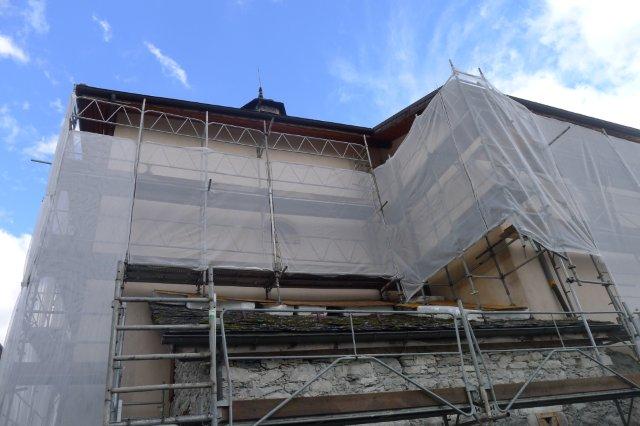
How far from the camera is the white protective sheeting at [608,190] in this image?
8.11m

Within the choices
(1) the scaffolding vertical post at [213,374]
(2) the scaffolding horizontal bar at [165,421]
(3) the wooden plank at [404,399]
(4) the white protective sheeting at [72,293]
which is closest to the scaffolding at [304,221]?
(4) the white protective sheeting at [72,293]

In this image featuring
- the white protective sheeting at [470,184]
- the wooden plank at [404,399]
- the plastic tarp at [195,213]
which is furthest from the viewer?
the plastic tarp at [195,213]

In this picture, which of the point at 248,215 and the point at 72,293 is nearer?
the point at 72,293

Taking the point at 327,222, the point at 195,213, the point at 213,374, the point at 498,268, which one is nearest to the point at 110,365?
the point at 213,374

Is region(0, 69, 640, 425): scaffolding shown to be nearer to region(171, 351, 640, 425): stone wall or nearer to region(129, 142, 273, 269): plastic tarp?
region(129, 142, 273, 269): plastic tarp

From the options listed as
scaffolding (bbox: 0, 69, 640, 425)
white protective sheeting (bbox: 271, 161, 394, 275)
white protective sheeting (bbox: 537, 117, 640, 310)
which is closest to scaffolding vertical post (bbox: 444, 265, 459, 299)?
scaffolding (bbox: 0, 69, 640, 425)

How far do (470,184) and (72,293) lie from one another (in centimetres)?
744

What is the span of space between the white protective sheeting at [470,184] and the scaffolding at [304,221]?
0.03 metres

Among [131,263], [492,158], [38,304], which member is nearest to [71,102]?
[131,263]

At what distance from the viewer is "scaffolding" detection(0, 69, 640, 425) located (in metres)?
6.32

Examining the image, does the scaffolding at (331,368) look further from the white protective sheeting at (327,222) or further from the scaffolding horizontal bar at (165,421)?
the white protective sheeting at (327,222)

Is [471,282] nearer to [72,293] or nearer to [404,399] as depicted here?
[404,399]

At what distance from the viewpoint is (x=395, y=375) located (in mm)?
6695

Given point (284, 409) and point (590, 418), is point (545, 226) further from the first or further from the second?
point (284, 409)
